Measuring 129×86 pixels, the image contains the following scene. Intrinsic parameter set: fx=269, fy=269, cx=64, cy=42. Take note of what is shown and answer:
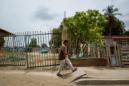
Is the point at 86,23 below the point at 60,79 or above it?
above

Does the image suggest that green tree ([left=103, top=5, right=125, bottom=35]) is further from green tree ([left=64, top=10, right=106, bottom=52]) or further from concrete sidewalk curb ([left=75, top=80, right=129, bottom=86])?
concrete sidewalk curb ([left=75, top=80, right=129, bottom=86])

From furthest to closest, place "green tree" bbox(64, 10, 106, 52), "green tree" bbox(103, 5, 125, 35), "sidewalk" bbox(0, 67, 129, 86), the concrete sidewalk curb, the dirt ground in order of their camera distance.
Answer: "green tree" bbox(103, 5, 125, 35) → "green tree" bbox(64, 10, 106, 52) → the concrete sidewalk curb → "sidewalk" bbox(0, 67, 129, 86) → the dirt ground

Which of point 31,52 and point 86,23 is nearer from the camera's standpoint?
point 31,52

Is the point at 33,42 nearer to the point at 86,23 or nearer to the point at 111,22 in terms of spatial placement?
the point at 86,23

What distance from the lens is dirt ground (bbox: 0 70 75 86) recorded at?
11758 millimetres

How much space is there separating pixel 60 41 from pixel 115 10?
50.4m

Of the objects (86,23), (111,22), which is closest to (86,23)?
(86,23)

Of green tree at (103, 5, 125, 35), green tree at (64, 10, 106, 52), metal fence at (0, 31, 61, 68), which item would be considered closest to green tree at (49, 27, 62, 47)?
metal fence at (0, 31, 61, 68)

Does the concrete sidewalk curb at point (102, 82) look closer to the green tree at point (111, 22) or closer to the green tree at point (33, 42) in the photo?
the green tree at point (33, 42)

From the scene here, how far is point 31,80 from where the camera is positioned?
40.6 feet

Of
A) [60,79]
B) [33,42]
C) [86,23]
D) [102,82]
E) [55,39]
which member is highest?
[86,23]

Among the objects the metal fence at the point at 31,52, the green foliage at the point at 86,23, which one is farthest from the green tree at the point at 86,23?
the metal fence at the point at 31,52

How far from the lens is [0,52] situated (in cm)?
1834

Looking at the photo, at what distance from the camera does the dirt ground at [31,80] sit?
11758mm
